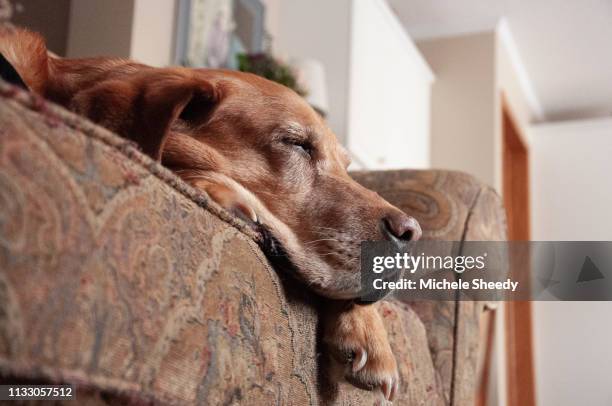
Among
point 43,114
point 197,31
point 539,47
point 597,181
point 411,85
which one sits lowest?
point 43,114

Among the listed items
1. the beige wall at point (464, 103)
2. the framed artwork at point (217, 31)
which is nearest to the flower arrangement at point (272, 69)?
the framed artwork at point (217, 31)

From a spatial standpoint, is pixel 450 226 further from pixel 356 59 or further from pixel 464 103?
pixel 464 103

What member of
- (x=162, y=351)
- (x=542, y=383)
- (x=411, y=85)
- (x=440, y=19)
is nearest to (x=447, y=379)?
(x=542, y=383)

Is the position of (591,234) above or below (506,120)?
below

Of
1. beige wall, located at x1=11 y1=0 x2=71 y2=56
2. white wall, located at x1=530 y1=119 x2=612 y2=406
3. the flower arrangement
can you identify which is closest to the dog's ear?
white wall, located at x1=530 y1=119 x2=612 y2=406

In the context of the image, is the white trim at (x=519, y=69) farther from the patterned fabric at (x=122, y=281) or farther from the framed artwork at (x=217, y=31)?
the patterned fabric at (x=122, y=281)

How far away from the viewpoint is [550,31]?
4.49 meters

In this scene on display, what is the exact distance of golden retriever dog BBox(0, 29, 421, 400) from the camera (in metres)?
0.69

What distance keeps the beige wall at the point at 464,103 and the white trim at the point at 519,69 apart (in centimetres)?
14

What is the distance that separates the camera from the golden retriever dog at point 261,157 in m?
0.69

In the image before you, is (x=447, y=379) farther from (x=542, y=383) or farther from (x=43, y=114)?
(x=43, y=114)

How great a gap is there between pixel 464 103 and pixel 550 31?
0.76 metres

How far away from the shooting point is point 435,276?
3.13 feet

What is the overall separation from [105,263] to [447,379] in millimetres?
930
